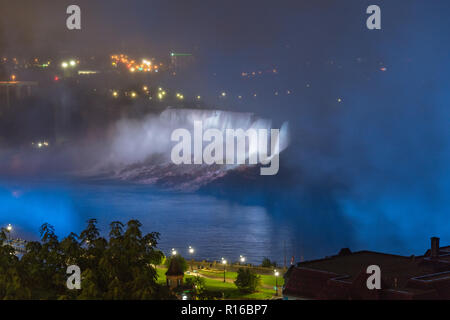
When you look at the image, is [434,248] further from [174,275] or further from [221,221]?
[221,221]

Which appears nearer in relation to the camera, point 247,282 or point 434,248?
point 434,248

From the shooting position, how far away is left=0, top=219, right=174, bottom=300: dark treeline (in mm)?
11992

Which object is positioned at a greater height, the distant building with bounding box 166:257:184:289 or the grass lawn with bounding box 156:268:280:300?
the distant building with bounding box 166:257:184:289

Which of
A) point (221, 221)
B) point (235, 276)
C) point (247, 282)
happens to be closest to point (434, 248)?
point (247, 282)

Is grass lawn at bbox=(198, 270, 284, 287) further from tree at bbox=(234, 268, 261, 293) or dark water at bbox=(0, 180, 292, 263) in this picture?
dark water at bbox=(0, 180, 292, 263)

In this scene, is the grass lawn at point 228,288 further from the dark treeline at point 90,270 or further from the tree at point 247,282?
the dark treeline at point 90,270

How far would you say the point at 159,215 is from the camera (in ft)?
145

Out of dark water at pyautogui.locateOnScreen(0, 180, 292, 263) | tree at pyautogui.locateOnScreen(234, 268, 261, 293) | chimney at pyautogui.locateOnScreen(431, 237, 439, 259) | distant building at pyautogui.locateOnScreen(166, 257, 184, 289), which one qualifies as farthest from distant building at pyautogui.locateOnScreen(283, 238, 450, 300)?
dark water at pyautogui.locateOnScreen(0, 180, 292, 263)

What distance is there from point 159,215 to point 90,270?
104 feet

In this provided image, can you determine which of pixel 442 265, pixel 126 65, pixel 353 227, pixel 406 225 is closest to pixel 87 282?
pixel 442 265

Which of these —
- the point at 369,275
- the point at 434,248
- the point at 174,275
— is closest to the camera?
the point at 369,275

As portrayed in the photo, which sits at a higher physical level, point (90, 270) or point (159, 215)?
point (90, 270)

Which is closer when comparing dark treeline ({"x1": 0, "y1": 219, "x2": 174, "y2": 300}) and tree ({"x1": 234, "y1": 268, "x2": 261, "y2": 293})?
dark treeline ({"x1": 0, "y1": 219, "x2": 174, "y2": 300})

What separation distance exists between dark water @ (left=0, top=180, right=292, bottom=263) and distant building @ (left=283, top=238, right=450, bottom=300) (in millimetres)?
13433
